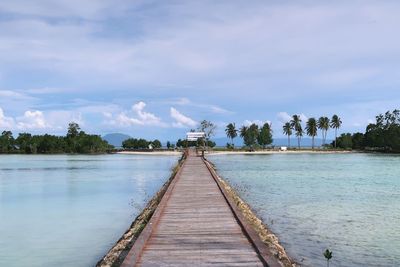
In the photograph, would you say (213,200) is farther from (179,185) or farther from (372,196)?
(372,196)

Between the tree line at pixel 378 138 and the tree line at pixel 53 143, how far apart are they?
2915 inches

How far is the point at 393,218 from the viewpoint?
18406mm

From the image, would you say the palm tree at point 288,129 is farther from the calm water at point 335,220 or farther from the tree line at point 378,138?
the calm water at point 335,220

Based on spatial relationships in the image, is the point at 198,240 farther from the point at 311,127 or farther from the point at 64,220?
the point at 311,127

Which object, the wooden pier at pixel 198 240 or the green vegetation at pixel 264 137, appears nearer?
the wooden pier at pixel 198 240

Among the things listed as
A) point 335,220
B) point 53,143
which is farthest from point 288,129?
point 335,220

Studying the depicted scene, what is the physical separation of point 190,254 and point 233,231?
2.38m

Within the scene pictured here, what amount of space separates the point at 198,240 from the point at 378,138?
412ft

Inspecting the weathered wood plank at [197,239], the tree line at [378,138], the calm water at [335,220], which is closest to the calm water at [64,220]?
the weathered wood plank at [197,239]

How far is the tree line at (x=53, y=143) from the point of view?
141100mm

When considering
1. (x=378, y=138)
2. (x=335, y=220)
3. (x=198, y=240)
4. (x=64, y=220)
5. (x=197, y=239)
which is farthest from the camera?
(x=378, y=138)

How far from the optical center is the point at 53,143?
469 ft

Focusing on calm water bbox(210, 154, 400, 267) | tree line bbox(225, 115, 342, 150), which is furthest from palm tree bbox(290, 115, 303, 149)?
calm water bbox(210, 154, 400, 267)

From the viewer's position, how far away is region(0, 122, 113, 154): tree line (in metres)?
141
